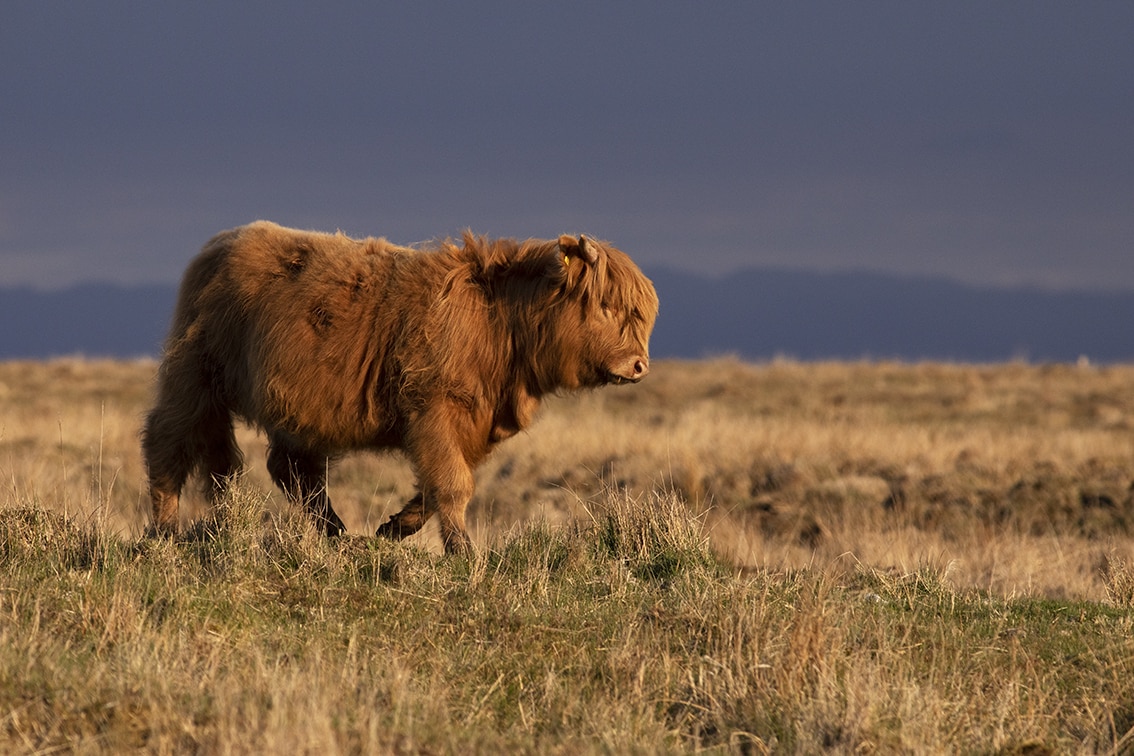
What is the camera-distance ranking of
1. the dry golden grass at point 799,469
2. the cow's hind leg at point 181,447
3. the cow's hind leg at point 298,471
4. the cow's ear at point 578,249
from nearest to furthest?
1. the cow's ear at point 578,249
2. the cow's hind leg at point 181,447
3. the cow's hind leg at point 298,471
4. the dry golden grass at point 799,469

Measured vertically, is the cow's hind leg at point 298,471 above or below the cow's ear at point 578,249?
below

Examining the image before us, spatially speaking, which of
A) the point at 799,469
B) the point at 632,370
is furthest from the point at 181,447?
the point at 799,469

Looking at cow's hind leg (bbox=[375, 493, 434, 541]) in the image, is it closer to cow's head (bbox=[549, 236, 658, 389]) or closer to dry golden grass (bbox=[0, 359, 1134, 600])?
dry golden grass (bbox=[0, 359, 1134, 600])

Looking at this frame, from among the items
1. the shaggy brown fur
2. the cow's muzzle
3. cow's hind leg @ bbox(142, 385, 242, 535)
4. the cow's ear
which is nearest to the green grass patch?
the shaggy brown fur

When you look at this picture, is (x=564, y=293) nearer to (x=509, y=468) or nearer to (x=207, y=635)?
(x=207, y=635)

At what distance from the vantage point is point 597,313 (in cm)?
748

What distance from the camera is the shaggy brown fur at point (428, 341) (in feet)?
24.3

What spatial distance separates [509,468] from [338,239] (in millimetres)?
8584

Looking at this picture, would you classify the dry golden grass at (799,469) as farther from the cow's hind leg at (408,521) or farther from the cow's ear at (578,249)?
the cow's ear at (578,249)

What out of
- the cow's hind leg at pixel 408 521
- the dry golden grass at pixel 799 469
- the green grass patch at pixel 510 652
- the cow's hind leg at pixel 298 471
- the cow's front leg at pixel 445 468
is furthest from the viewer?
the dry golden grass at pixel 799 469

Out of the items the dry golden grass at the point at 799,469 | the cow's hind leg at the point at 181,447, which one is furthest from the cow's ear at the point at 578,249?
the cow's hind leg at the point at 181,447

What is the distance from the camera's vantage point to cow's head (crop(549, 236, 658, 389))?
7.48 meters

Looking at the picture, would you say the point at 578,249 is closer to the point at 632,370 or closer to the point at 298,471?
the point at 632,370

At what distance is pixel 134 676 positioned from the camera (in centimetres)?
468
